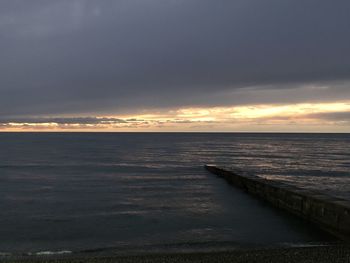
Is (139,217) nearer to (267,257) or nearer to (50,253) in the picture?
(50,253)

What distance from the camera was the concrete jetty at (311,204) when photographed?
52.6ft

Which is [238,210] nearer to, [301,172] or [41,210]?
[41,210]

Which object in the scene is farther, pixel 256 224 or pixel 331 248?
pixel 256 224

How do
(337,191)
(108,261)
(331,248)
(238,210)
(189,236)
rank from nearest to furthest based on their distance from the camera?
(108,261) → (331,248) → (189,236) → (238,210) → (337,191)

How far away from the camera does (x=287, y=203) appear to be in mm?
22031

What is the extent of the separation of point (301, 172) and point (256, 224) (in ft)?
89.0

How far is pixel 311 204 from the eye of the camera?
1900 cm

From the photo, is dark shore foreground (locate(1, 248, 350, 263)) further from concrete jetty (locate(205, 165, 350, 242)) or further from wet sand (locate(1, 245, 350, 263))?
concrete jetty (locate(205, 165, 350, 242))

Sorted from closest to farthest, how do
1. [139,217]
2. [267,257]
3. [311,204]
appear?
[267,257] < [311,204] < [139,217]

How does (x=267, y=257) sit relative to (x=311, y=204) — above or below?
below

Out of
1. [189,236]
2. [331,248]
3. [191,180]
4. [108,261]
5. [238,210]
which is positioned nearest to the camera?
[108,261]

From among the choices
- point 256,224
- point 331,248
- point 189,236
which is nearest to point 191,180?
point 256,224

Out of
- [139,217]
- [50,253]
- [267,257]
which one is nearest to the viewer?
[267,257]

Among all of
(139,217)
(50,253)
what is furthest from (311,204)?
(50,253)
